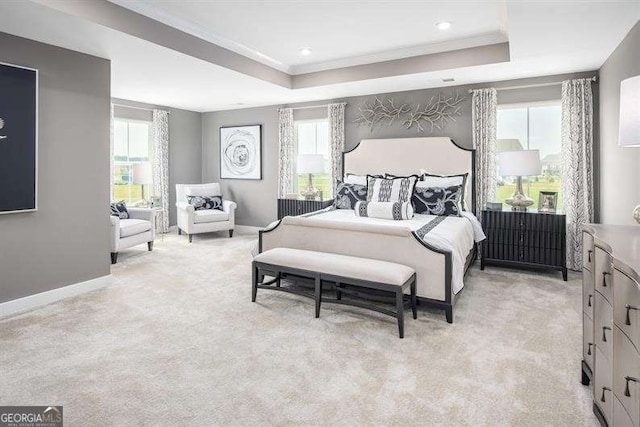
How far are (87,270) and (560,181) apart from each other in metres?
5.57

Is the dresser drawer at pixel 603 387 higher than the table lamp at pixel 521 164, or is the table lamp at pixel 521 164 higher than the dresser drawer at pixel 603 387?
the table lamp at pixel 521 164

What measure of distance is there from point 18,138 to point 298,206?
11.9ft

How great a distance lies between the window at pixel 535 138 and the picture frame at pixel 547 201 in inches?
9.3

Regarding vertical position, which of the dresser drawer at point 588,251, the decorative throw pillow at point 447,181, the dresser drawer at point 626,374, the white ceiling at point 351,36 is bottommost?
the dresser drawer at point 626,374

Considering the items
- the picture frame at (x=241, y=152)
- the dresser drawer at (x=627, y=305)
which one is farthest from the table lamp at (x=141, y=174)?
the dresser drawer at (x=627, y=305)

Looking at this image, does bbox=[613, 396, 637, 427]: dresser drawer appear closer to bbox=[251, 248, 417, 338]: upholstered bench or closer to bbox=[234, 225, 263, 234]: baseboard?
bbox=[251, 248, 417, 338]: upholstered bench

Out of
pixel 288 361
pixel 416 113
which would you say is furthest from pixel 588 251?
pixel 416 113

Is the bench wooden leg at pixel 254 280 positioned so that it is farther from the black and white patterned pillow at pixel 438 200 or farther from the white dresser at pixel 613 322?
the white dresser at pixel 613 322

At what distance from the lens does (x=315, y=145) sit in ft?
22.4

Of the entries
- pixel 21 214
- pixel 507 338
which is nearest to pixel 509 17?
pixel 507 338

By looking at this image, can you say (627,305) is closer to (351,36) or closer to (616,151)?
(616,151)

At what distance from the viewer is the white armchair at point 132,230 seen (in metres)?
5.09

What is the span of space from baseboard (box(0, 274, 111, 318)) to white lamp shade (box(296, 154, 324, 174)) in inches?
121

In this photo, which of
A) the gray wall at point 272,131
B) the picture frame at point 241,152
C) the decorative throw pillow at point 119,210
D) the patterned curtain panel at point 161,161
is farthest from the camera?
the picture frame at point 241,152
